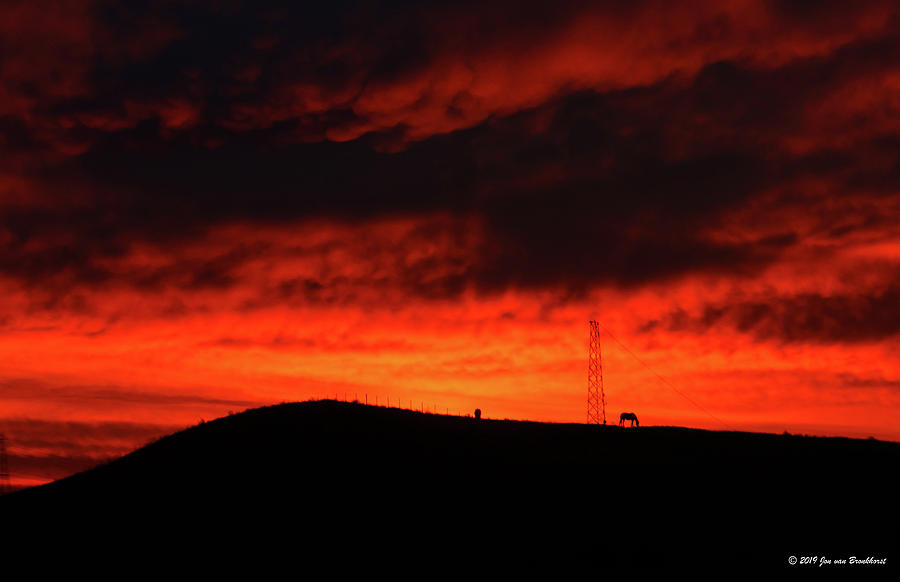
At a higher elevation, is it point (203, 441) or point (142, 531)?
point (203, 441)

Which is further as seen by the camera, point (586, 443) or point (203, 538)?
point (586, 443)

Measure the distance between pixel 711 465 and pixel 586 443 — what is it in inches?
377

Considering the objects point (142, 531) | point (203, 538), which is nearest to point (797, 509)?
point (203, 538)

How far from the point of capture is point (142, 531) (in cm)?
5397

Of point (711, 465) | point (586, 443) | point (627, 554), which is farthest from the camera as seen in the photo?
point (586, 443)

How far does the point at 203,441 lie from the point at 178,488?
8032mm

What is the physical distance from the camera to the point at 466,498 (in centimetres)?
5453

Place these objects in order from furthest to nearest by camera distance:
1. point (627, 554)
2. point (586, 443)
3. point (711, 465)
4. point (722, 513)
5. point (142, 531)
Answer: point (586, 443) < point (711, 465) < point (142, 531) < point (722, 513) < point (627, 554)

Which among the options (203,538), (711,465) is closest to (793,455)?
(711,465)

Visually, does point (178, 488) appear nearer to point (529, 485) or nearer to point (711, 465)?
point (529, 485)

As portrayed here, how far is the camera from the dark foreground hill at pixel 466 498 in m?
47.5

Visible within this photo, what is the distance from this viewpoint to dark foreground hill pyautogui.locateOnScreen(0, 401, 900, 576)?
1870 inches

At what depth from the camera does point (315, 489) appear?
56.6 meters

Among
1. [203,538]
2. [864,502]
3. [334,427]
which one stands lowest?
[203,538]
